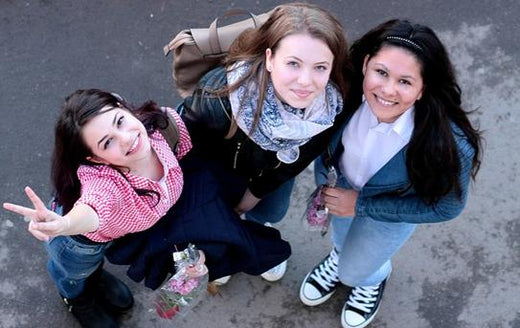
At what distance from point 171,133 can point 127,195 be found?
1.05 ft

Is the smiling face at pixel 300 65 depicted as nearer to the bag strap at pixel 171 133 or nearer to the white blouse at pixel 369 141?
the white blouse at pixel 369 141

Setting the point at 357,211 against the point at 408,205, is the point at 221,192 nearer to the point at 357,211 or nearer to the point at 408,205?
the point at 357,211

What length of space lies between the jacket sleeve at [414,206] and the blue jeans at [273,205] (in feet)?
1.71

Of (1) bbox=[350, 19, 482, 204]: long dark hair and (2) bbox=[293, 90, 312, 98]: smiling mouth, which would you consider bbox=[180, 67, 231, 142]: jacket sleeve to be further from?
(1) bbox=[350, 19, 482, 204]: long dark hair

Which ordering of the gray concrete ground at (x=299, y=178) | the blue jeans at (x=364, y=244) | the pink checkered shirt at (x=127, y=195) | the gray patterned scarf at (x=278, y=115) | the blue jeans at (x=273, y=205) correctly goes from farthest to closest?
the gray concrete ground at (x=299, y=178)
the blue jeans at (x=273, y=205)
the blue jeans at (x=364, y=244)
the gray patterned scarf at (x=278, y=115)
the pink checkered shirt at (x=127, y=195)

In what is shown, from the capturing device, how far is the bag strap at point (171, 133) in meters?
2.47

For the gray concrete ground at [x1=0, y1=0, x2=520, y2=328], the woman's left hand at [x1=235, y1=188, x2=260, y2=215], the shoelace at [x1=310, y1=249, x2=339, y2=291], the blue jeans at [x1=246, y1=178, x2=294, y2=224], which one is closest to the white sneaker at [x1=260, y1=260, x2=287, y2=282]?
the gray concrete ground at [x1=0, y1=0, x2=520, y2=328]

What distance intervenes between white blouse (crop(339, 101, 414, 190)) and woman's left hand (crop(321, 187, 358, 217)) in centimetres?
6

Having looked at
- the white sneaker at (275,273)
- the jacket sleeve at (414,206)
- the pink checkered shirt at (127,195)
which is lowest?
the white sneaker at (275,273)

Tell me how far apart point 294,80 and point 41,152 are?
2.02 m

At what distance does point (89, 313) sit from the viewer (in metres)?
3.23

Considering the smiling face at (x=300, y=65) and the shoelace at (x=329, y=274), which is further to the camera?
the shoelace at (x=329, y=274)

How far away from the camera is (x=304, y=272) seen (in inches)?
140

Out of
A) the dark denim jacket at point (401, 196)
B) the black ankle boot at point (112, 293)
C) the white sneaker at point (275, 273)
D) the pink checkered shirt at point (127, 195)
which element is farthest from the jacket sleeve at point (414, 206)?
the black ankle boot at point (112, 293)
